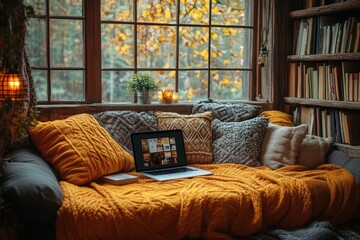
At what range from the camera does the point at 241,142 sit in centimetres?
338

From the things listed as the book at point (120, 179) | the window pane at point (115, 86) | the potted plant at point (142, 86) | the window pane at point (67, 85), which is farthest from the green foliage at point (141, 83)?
the book at point (120, 179)

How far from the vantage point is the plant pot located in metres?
3.71

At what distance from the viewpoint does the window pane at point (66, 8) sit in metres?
3.55

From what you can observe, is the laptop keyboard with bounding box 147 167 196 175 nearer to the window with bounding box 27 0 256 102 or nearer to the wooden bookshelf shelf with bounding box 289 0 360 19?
the window with bounding box 27 0 256 102

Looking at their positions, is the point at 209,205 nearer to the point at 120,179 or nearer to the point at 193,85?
the point at 120,179

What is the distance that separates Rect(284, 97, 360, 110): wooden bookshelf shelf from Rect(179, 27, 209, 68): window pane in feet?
2.49

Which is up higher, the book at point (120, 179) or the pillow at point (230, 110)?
the pillow at point (230, 110)

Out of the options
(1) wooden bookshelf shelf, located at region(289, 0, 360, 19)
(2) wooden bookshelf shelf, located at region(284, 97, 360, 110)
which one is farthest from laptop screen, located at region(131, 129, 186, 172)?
(1) wooden bookshelf shelf, located at region(289, 0, 360, 19)

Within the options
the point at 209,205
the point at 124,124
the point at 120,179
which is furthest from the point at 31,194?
the point at 124,124

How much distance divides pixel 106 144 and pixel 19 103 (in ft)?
2.18

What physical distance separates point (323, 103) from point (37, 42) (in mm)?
2120

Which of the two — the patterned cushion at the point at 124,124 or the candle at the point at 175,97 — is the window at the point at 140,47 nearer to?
the candle at the point at 175,97

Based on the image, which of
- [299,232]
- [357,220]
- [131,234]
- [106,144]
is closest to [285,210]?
[299,232]

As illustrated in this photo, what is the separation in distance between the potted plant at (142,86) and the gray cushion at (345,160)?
4.45ft
